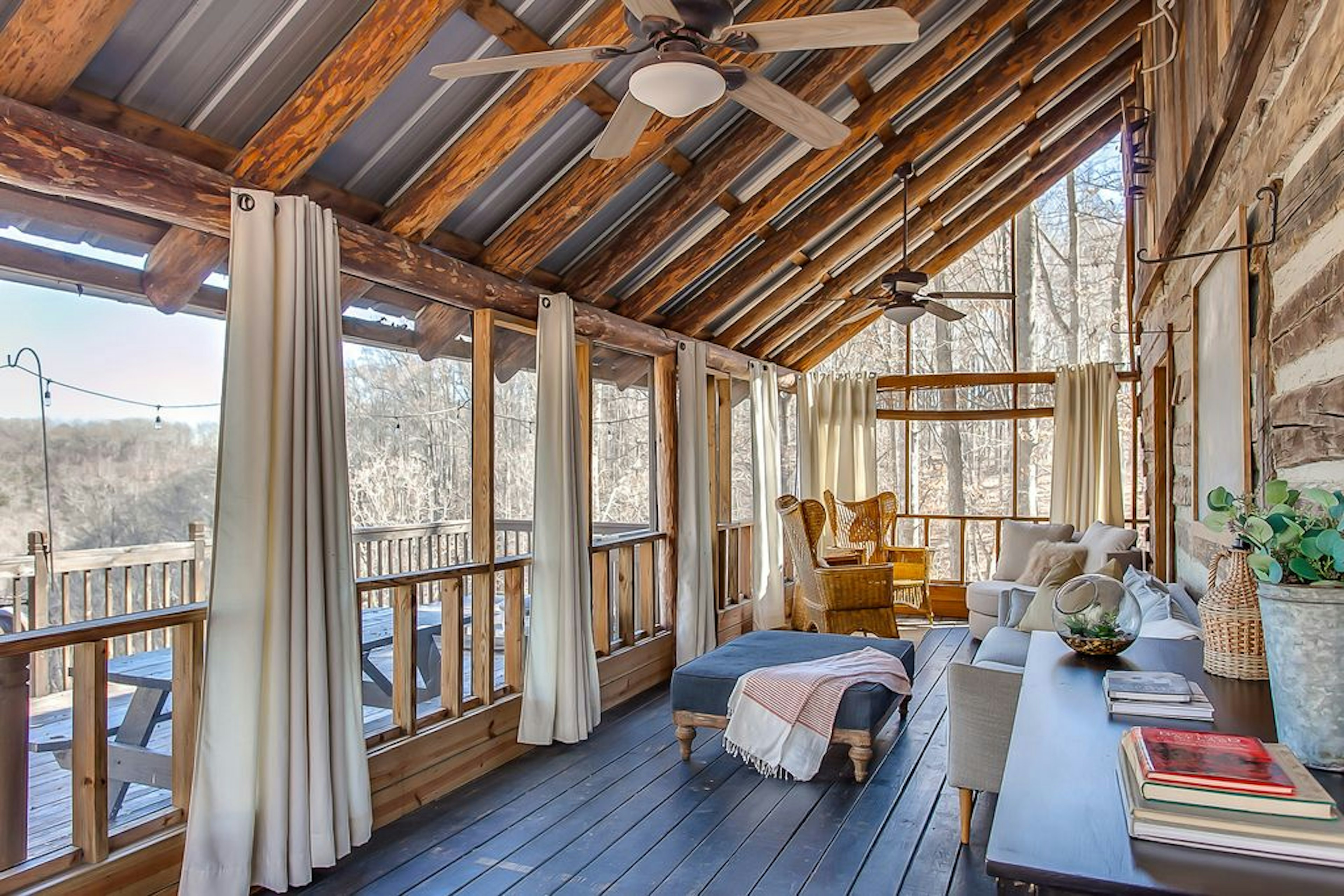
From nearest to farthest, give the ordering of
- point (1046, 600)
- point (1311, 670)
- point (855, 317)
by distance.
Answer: point (1311, 670), point (1046, 600), point (855, 317)

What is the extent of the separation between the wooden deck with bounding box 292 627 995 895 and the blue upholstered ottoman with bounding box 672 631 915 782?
0.18 meters

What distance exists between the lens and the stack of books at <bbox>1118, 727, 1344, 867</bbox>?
1.08 metres

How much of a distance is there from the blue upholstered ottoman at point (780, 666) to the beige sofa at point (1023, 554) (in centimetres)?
132

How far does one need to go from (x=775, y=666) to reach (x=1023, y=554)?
11.6ft

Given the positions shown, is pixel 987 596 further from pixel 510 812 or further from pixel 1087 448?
pixel 510 812

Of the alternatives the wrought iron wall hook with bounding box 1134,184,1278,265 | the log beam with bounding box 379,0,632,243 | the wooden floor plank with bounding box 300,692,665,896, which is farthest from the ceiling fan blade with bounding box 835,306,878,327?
the wrought iron wall hook with bounding box 1134,184,1278,265

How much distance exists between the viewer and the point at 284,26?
282cm

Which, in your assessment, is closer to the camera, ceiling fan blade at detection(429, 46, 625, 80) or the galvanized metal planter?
the galvanized metal planter

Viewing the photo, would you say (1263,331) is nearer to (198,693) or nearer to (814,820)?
(814,820)

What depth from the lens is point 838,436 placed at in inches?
348

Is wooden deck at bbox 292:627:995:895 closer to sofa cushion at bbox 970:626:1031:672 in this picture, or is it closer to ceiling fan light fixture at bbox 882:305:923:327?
sofa cushion at bbox 970:626:1031:672

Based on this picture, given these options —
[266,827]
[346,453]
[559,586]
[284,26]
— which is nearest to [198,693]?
[266,827]

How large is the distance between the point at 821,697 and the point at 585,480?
1835mm

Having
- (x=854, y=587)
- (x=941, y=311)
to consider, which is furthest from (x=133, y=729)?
(x=941, y=311)
